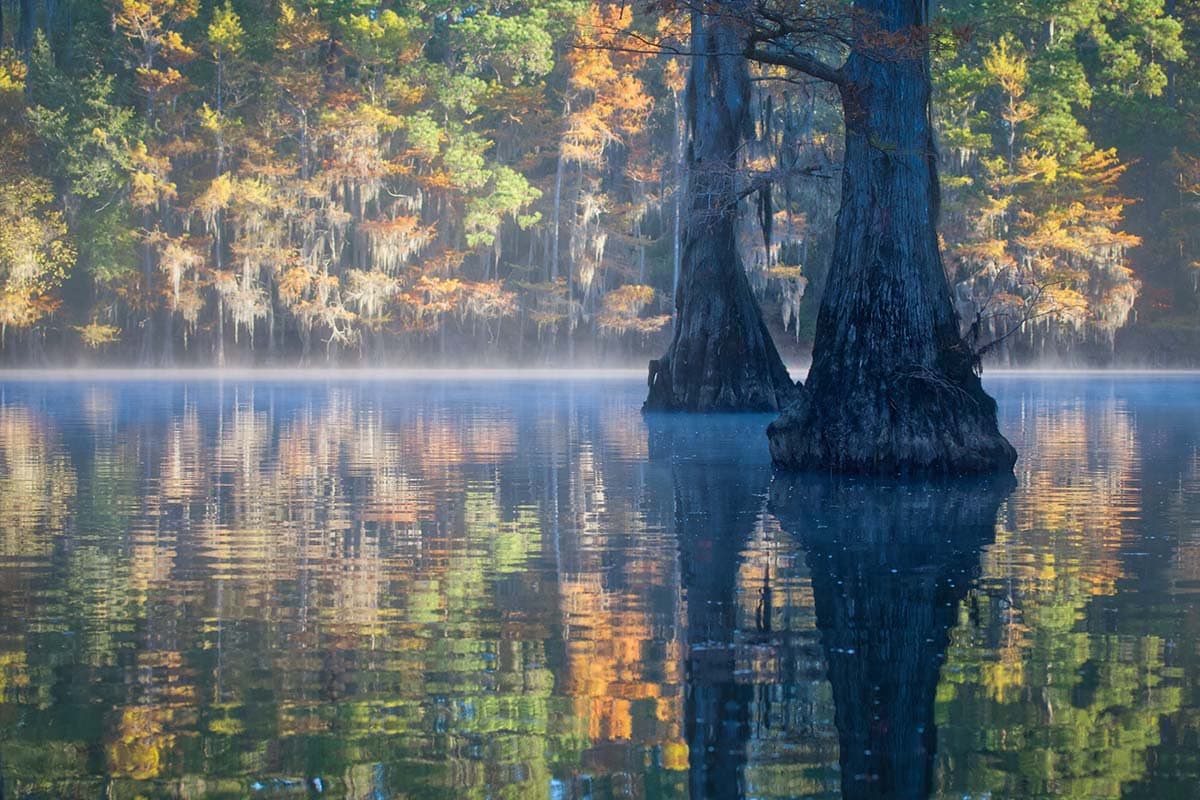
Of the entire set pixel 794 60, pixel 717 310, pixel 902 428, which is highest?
pixel 794 60

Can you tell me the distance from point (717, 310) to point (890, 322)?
1009 cm

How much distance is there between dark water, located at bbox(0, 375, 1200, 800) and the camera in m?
4.77

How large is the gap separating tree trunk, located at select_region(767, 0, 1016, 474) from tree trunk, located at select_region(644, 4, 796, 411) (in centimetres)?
866

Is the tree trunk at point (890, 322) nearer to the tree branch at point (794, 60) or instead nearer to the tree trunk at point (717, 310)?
the tree branch at point (794, 60)

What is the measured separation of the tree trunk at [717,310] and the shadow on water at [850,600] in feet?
32.5

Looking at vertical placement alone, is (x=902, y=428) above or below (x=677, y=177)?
below

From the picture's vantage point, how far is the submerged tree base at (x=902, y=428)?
1410cm

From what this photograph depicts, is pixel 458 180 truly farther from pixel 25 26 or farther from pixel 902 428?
pixel 902 428

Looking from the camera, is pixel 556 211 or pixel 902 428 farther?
pixel 556 211

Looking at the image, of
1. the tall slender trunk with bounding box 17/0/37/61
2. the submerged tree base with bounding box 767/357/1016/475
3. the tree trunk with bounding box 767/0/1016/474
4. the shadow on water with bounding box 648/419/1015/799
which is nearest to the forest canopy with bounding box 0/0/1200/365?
the tall slender trunk with bounding box 17/0/37/61

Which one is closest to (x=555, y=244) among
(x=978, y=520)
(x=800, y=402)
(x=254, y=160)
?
(x=254, y=160)

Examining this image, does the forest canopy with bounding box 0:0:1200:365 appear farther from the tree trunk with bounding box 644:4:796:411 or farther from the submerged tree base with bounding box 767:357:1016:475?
the submerged tree base with bounding box 767:357:1016:475

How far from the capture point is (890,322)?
47.6 ft

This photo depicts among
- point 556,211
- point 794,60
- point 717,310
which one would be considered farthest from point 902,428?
point 556,211
